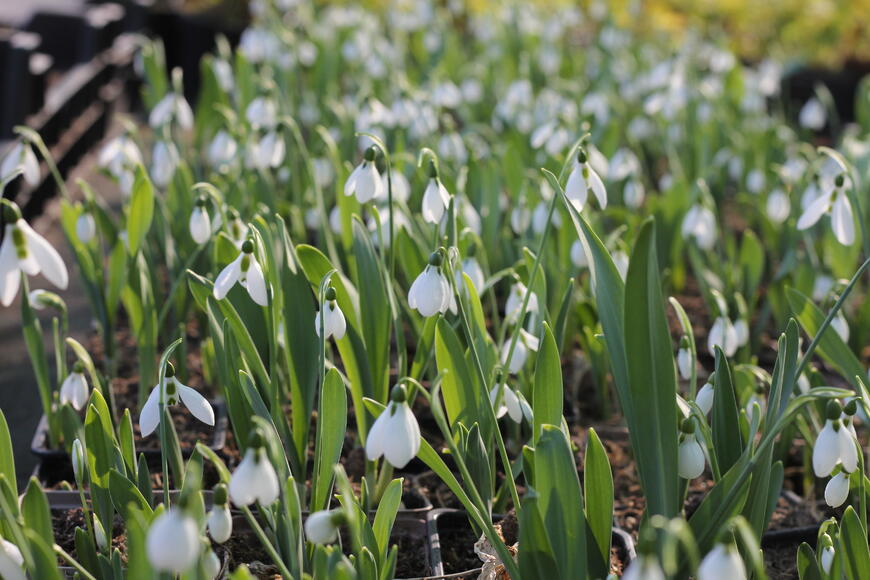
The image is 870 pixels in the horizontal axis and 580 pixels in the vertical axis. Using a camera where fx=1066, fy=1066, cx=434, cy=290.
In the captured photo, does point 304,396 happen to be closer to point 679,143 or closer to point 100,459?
point 100,459

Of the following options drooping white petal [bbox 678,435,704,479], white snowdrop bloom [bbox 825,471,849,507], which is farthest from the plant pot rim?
white snowdrop bloom [bbox 825,471,849,507]

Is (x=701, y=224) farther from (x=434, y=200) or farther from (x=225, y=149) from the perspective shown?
(x=225, y=149)

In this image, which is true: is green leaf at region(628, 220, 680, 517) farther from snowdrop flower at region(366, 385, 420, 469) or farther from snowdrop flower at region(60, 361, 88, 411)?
snowdrop flower at region(60, 361, 88, 411)

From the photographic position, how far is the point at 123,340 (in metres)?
2.62

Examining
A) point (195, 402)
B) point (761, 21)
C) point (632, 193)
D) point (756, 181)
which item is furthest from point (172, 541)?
point (761, 21)

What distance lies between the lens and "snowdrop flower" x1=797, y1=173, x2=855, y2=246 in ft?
5.98

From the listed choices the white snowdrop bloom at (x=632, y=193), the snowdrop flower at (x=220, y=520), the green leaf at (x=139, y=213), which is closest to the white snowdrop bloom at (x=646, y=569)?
the snowdrop flower at (x=220, y=520)

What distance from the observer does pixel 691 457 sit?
1.39 meters

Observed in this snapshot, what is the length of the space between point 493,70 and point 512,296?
236cm

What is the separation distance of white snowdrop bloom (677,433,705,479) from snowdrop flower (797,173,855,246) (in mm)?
619

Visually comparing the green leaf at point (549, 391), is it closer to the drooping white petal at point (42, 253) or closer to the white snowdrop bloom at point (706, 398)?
the white snowdrop bloom at point (706, 398)

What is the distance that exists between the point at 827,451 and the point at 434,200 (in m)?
0.71

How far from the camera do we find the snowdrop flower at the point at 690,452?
1381 mm

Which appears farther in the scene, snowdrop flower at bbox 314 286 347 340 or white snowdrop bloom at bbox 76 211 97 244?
white snowdrop bloom at bbox 76 211 97 244
